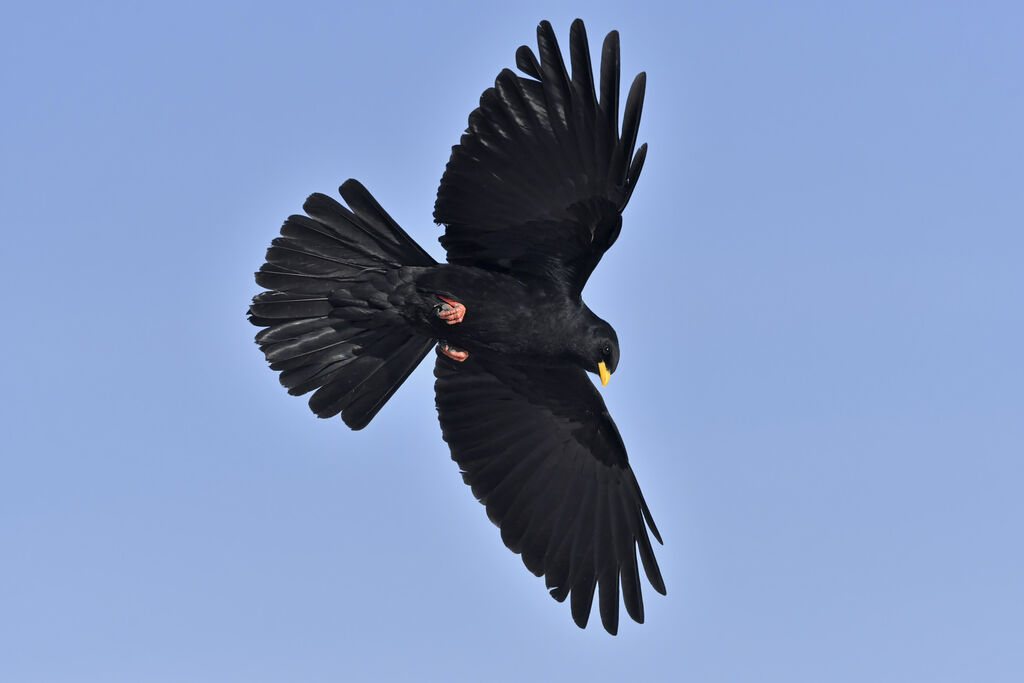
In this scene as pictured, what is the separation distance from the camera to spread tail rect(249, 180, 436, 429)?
39.4 feet

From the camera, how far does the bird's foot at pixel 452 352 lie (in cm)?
1314

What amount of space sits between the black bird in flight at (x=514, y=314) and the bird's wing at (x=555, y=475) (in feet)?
0.04

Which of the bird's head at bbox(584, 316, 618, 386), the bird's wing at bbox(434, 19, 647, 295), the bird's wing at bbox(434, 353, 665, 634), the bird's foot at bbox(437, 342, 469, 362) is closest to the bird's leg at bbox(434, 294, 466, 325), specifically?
the bird's wing at bbox(434, 19, 647, 295)

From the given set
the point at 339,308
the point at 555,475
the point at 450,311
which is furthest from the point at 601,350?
the point at 339,308

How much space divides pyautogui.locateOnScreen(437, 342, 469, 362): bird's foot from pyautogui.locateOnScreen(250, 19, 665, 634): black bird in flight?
0.06ft

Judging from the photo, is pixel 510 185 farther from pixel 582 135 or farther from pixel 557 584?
pixel 557 584

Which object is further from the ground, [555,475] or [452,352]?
[452,352]

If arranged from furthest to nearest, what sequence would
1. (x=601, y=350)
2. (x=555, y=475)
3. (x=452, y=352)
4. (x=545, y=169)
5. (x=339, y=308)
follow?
(x=555, y=475), (x=452, y=352), (x=339, y=308), (x=601, y=350), (x=545, y=169)

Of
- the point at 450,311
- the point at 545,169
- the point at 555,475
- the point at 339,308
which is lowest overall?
the point at 555,475

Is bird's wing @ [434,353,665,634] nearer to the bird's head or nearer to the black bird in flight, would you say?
the black bird in flight

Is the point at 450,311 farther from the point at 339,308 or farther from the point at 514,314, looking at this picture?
the point at 339,308

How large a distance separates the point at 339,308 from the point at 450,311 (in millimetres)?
1047

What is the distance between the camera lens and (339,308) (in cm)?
1231

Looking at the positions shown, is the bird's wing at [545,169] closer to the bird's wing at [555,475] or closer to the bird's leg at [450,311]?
the bird's leg at [450,311]
